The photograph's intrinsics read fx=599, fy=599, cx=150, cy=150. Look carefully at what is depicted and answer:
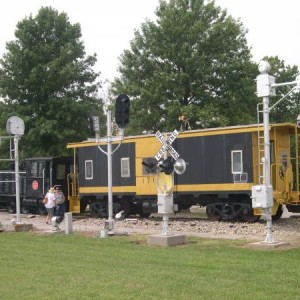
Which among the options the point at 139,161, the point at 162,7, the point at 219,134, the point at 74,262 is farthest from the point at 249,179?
the point at 162,7

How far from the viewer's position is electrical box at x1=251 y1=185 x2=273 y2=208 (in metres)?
13.5

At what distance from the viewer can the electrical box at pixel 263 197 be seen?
44.2 feet

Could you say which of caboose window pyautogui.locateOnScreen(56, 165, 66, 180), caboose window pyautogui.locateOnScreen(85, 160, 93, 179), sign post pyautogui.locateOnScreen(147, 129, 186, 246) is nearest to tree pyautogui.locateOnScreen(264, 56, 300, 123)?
caboose window pyautogui.locateOnScreen(56, 165, 66, 180)

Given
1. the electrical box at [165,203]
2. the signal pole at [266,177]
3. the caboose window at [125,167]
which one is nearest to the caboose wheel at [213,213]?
the caboose window at [125,167]

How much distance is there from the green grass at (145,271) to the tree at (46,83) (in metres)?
19.2

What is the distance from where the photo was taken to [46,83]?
33562 mm

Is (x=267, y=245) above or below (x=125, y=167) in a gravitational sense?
below

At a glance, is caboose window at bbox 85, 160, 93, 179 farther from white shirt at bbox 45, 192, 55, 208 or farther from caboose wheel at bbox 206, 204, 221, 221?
caboose wheel at bbox 206, 204, 221, 221

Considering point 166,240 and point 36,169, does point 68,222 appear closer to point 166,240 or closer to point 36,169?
point 166,240

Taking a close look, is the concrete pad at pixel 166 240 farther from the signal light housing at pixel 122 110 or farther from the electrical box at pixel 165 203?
the signal light housing at pixel 122 110

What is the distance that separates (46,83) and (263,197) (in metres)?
22.2

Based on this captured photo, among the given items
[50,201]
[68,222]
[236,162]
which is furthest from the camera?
[50,201]

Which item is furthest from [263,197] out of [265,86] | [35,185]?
[35,185]

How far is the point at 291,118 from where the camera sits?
47.1 meters
